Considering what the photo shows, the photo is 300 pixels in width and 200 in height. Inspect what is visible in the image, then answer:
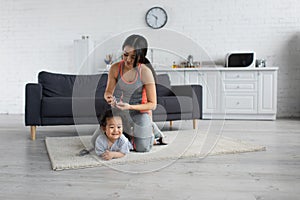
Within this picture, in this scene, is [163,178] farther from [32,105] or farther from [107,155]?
[32,105]

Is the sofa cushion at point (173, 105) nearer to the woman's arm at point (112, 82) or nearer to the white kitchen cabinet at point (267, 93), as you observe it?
the woman's arm at point (112, 82)

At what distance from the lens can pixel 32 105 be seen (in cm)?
285

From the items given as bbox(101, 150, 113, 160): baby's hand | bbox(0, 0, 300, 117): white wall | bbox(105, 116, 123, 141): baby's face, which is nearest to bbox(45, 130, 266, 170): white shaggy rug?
bbox(101, 150, 113, 160): baby's hand

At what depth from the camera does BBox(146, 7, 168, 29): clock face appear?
206 inches

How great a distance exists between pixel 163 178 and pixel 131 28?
159 inches

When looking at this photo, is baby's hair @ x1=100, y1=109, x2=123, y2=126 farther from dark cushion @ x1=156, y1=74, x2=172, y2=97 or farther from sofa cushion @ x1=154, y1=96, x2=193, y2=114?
dark cushion @ x1=156, y1=74, x2=172, y2=97

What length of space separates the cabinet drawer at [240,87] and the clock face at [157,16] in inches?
59.5

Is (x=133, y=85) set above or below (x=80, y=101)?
above

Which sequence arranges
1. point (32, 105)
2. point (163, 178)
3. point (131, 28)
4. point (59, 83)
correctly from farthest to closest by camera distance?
point (131, 28) → point (59, 83) → point (32, 105) → point (163, 178)

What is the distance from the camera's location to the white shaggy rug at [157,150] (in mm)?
1943

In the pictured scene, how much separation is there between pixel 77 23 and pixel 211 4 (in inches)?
89.2

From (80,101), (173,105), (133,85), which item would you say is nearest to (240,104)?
(173,105)

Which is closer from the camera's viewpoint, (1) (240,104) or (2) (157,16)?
(1) (240,104)

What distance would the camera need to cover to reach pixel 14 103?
18.5ft
